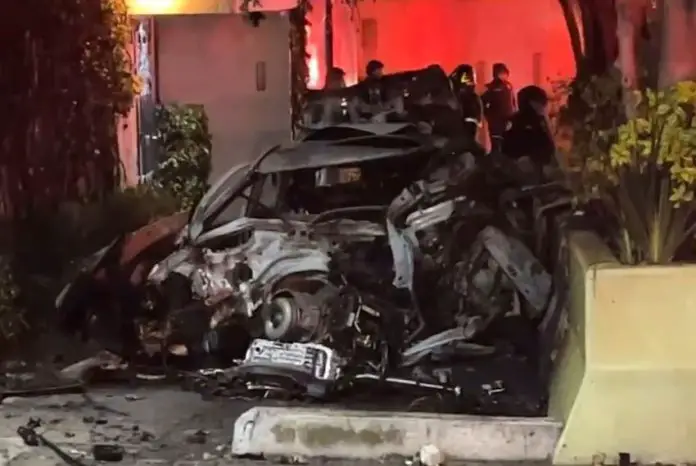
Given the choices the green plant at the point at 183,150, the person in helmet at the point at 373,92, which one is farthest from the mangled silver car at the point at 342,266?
the green plant at the point at 183,150

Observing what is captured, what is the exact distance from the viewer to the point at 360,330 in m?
7.48

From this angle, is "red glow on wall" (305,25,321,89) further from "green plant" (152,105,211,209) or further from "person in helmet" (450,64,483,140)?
"person in helmet" (450,64,483,140)

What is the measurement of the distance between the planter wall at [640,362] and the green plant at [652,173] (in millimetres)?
280

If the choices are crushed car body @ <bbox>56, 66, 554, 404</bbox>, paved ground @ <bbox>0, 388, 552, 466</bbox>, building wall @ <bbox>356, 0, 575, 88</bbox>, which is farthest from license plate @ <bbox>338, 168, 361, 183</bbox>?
building wall @ <bbox>356, 0, 575, 88</bbox>

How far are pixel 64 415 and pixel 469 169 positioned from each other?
3298mm

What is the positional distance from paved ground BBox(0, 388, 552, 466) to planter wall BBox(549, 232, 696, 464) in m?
1.14

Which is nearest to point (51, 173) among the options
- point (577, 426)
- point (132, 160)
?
point (132, 160)

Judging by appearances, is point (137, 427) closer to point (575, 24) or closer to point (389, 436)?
point (389, 436)

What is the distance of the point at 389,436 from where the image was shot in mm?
5852

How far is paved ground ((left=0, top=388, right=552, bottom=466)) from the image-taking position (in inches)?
235

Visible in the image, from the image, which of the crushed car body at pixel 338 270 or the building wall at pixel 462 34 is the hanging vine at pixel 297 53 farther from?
the building wall at pixel 462 34

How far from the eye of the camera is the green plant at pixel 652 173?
18.2ft

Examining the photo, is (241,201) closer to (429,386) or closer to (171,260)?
(171,260)

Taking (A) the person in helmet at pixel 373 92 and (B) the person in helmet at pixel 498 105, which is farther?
(B) the person in helmet at pixel 498 105
